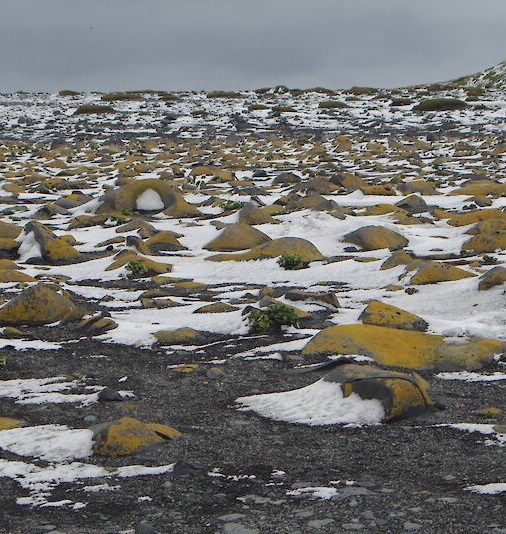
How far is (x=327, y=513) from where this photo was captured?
13.5 ft

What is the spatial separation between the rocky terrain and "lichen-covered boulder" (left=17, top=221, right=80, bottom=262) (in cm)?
4

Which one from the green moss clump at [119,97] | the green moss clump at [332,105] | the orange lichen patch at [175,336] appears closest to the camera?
the orange lichen patch at [175,336]

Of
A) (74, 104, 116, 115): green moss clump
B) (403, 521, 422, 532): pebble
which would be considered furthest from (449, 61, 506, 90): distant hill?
(403, 521, 422, 532): pebble

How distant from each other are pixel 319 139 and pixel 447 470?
26.4m

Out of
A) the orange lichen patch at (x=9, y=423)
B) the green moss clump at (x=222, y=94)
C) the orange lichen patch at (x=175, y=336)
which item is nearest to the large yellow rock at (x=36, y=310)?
the orange lichen patch at (x=175, y=336)

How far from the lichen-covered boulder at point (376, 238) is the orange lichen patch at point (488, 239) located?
109 centimetres

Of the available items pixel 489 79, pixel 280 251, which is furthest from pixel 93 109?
pixel 280 251

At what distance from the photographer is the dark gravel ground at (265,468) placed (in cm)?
407

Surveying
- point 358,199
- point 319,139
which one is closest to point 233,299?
point 358,199

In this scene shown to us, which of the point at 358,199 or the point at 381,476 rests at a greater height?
the point at 358,199

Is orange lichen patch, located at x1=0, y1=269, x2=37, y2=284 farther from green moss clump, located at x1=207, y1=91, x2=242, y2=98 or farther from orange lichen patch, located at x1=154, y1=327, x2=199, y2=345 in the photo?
green moss clump, located at x1=207, y1=91, x2=242, y2=98

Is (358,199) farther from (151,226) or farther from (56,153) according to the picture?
(56,153)

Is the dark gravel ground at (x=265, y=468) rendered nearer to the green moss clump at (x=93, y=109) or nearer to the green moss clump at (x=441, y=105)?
the green moss clump at (x=441, y=105)

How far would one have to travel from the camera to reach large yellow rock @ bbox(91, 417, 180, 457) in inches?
205
